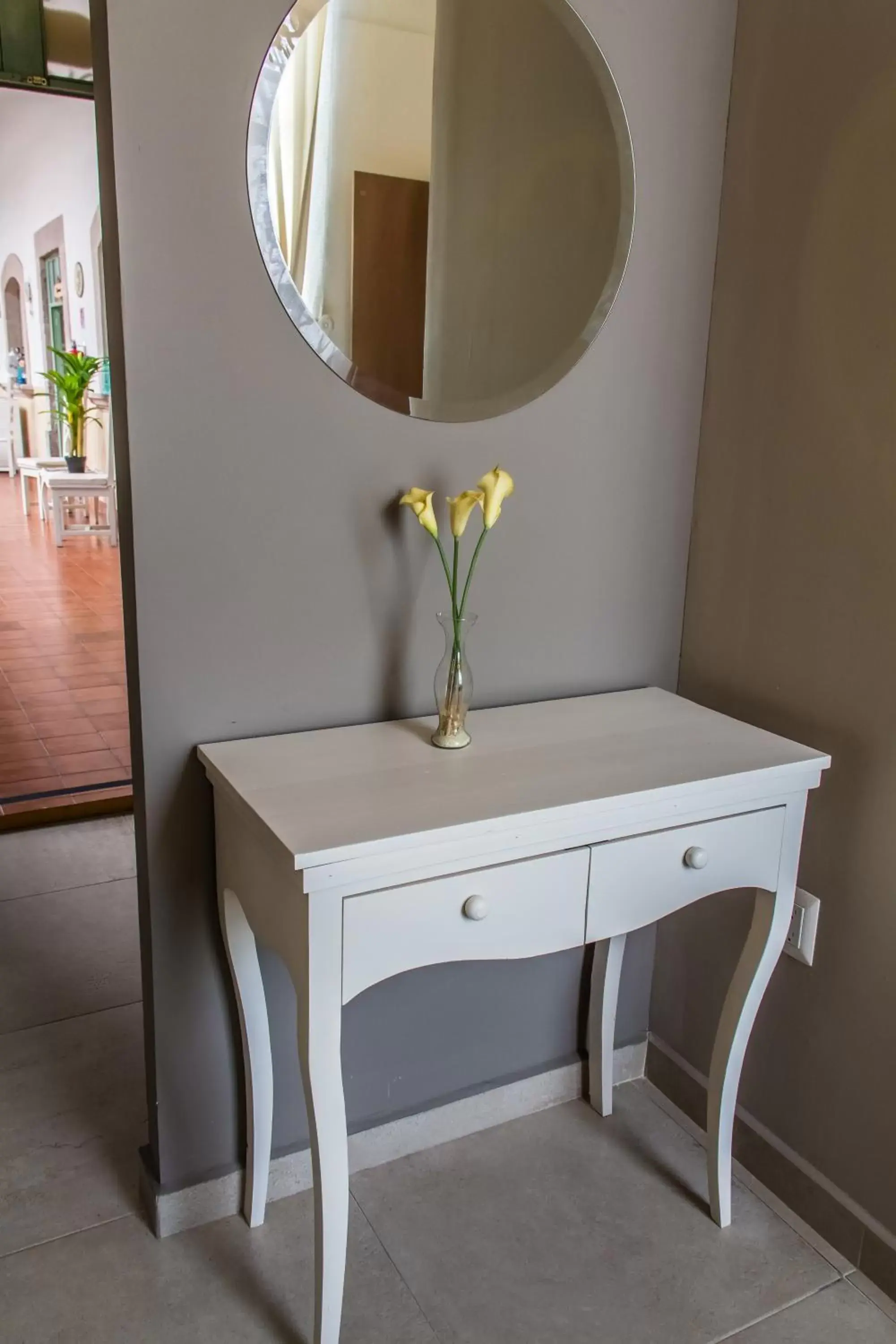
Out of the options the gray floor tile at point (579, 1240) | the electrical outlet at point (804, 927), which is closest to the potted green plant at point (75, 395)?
the gray floor tile at point (579, 1240)

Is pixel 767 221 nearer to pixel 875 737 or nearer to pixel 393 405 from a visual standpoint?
pixel 393 405

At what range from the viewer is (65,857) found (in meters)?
2.76

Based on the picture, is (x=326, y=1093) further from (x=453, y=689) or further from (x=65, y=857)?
(x=65, y=857)

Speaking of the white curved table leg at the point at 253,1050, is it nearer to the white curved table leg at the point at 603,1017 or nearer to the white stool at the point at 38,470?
the white curved table leg at the point at 603,1017

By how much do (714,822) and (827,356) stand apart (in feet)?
2.23

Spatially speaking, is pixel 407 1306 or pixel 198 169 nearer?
pixel 198 169

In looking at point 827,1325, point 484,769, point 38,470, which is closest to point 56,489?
point 38,470

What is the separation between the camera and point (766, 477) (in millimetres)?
1584

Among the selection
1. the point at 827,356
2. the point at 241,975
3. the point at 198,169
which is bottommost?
the point at 241,975

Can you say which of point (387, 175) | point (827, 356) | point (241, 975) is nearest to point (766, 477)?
point (827, 356)

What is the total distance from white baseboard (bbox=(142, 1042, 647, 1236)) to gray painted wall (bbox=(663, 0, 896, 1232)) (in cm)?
33

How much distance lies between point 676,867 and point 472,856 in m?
0.33

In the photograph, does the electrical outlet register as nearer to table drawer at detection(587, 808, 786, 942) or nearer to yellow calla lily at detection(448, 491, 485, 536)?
table drawer at detection(587, 808, 786, 942)

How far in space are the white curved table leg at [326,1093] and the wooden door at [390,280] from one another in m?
0.74
